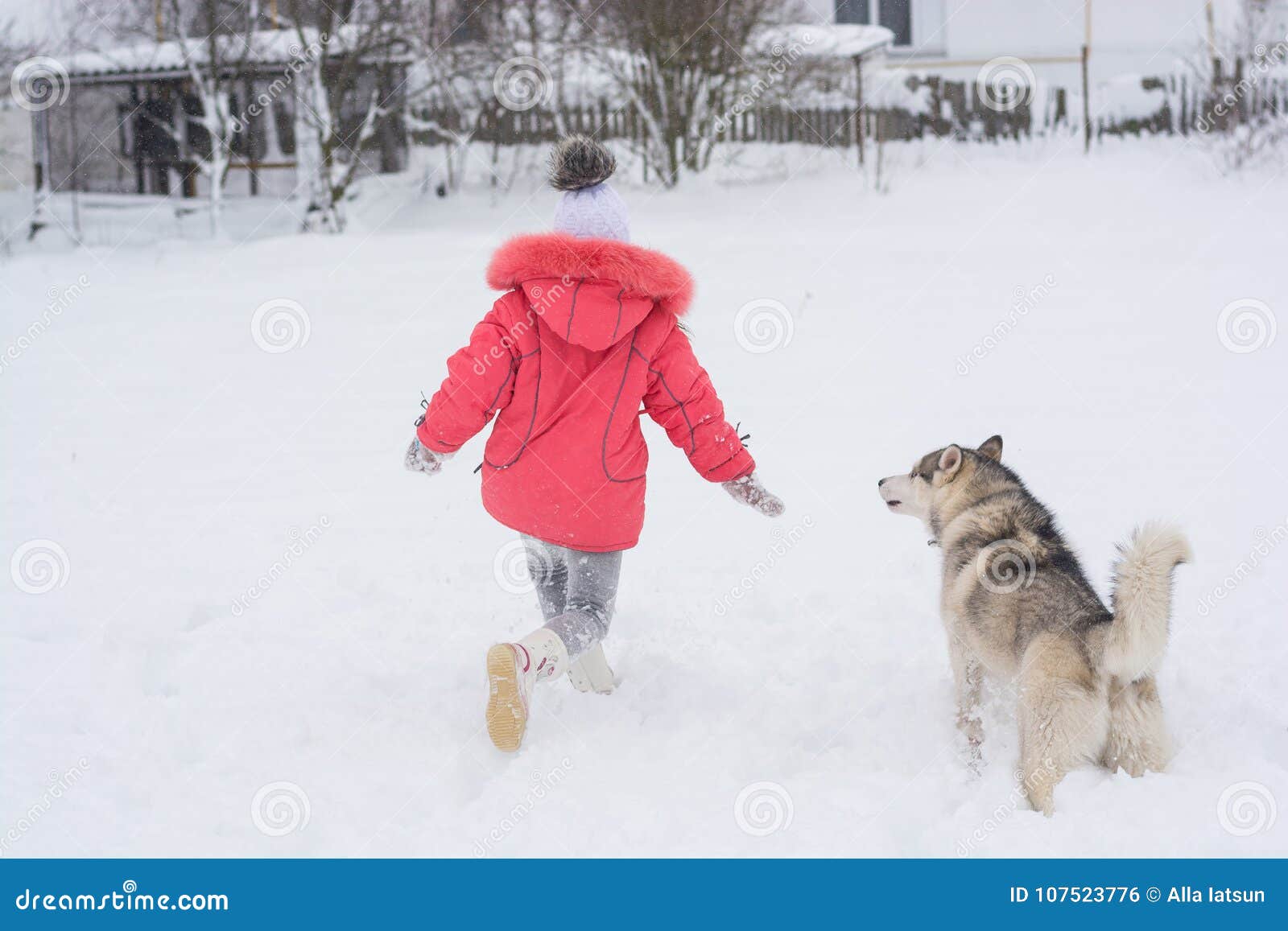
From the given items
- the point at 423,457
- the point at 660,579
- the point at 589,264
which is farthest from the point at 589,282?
the point at 660,579

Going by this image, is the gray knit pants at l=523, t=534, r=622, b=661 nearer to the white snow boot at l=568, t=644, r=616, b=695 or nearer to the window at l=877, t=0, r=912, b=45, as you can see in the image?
the white snow boot at l=568, t=644, r=616, b=695

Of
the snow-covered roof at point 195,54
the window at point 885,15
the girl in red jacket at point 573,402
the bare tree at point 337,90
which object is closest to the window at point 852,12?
the window at point 885,15

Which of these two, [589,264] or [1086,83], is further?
[1086,83]

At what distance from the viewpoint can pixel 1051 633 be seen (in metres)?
3.00

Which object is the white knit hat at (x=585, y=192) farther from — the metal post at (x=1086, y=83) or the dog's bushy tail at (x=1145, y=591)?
the metal post at (x=1086, y=83)

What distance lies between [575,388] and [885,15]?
19.8 metres

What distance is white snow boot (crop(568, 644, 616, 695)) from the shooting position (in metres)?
3.71

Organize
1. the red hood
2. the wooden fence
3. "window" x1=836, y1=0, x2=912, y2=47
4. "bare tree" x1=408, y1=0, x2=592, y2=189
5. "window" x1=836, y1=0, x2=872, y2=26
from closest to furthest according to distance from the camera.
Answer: the red hood → the wooden fence → "bare tree" x1=408, y1=0, x2=592, y2=189 → "window" x1=836, y1=0, x2=872, y2=26 → "window" x1=836, y1=0, x2=912, y2=47

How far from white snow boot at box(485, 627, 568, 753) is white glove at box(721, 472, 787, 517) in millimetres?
772

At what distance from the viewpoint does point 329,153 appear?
1606 centimetres

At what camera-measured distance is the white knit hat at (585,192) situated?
315cm

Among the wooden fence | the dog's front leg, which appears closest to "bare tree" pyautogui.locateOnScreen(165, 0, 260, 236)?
the wooden fence

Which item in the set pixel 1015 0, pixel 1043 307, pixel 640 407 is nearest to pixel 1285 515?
pixel 640 407

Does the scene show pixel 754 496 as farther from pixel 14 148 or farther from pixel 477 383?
pixel 14 148
